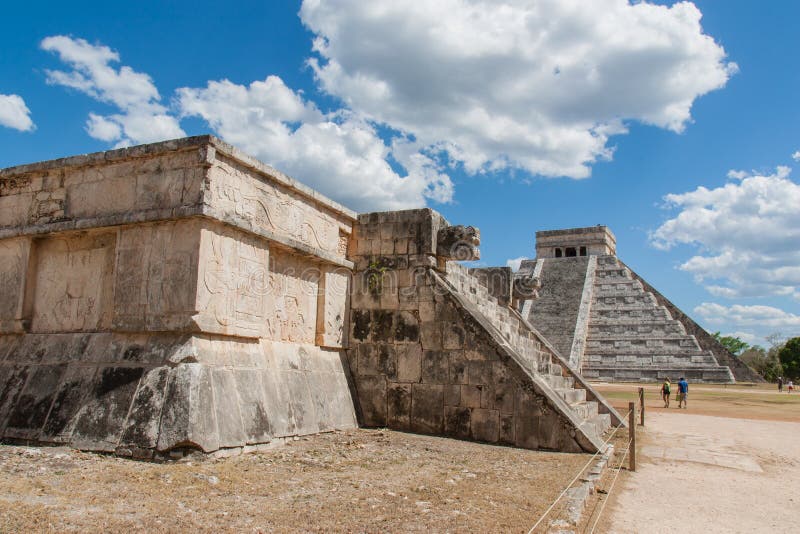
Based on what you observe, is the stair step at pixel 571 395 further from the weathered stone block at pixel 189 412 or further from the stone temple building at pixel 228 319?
the weathered stone block at pixel 189 412

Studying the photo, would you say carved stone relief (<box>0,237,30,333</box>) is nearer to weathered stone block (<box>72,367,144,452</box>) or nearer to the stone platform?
the stone platform

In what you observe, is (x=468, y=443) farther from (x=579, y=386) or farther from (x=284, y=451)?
(x=579, y=386)

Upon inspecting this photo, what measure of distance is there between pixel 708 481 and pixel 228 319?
551 cm

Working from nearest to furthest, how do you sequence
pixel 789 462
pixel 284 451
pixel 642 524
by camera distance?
pixel 642 524 → pixel 284 451 → pixel 789 462

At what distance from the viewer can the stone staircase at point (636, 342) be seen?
3306 cm

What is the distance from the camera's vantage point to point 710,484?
657 cm

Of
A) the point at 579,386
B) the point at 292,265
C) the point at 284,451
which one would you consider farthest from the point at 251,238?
the point at 579,386

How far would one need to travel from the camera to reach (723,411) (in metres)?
16.9

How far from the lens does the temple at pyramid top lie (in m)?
50.3

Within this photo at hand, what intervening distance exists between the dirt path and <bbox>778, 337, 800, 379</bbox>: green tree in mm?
42658

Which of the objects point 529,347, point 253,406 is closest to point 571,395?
point 529,347

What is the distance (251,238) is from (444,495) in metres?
3.58

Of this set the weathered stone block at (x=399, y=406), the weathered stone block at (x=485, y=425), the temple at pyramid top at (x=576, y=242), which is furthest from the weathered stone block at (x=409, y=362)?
the temple at pyramid top at (x=576, y=242)

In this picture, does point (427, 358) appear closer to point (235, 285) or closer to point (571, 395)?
point (571, 395)
